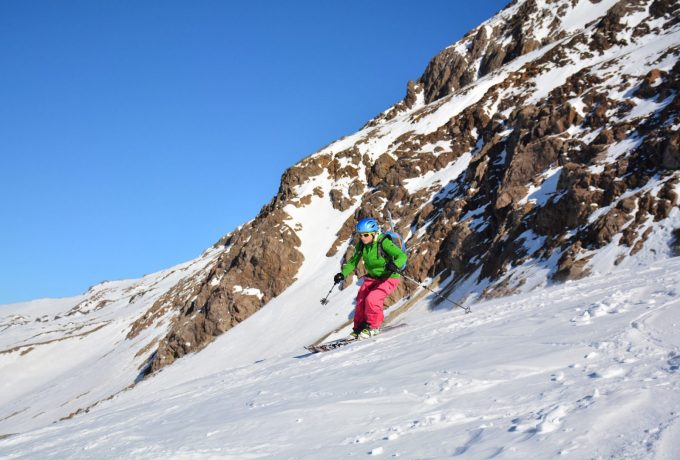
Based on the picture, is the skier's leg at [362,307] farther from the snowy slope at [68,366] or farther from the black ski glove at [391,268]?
the snowy slope at [68,366]

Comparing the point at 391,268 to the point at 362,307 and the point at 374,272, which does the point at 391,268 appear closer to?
the point at 374,272

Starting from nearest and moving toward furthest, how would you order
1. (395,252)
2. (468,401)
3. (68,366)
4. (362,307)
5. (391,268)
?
(468,401)
(391,268)
(395,252)
(362,307)
(68,366)

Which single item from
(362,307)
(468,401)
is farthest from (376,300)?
(468,401)

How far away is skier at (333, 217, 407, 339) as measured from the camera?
1293 centimetres

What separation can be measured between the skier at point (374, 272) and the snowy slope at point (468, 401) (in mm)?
2893

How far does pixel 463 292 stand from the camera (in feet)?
107

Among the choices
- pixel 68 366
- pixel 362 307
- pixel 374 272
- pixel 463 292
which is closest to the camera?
pixel 374 272

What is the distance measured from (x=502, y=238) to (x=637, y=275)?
21292 mm

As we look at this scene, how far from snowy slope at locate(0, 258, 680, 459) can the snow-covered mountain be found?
0.04 m

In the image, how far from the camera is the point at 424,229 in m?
47.3

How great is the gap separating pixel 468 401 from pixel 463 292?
28596mm

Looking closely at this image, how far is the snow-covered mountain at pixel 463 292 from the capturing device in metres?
4.90

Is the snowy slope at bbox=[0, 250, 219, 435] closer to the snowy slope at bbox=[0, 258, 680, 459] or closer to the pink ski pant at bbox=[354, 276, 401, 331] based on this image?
the pink ski pant at bbox=[354, 276, 401, 331]

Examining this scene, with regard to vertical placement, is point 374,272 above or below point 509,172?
below
